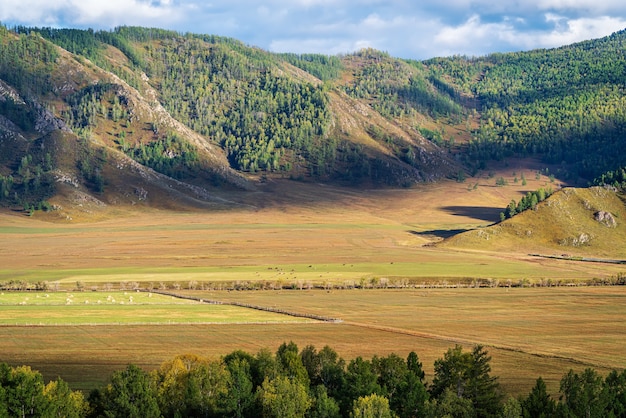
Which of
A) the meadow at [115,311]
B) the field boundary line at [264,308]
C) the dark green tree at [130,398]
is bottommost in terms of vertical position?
the dark green tree at [130,398]

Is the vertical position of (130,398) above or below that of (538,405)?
below

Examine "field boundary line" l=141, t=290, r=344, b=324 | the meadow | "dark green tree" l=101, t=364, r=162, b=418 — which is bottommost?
"dark green tree" l=101, t=364, r=162, b=418

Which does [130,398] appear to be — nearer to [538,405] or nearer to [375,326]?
[538,405]

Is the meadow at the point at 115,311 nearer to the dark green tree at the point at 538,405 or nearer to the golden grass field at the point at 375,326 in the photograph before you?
the golden grass field at the point at 375,326

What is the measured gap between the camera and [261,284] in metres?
165

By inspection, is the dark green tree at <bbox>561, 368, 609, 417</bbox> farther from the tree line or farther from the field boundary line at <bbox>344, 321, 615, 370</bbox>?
the field boundary line at <bbox>344, 321, 615, 370</bbox>

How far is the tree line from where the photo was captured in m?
64.3

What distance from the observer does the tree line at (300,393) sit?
6431 centimetres

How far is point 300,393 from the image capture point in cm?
6644

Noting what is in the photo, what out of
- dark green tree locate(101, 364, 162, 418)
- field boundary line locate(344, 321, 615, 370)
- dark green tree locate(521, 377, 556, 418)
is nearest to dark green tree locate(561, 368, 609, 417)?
dark green tree locate(521, 377, 556, 418)

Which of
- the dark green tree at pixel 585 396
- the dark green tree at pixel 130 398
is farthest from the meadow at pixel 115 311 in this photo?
the dark green tree at pixel 585 396

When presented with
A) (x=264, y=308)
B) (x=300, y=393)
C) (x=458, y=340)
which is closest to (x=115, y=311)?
(x=264, y=308)

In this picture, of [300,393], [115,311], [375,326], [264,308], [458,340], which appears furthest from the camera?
[264,308]

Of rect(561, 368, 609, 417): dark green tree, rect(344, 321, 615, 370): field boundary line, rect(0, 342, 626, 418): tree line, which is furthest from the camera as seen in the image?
rect(344, 321, 615, 370): field boundary line
